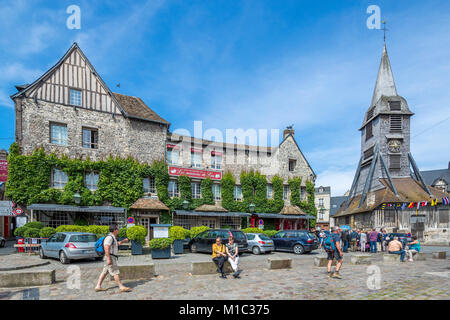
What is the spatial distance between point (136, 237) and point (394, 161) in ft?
92.0

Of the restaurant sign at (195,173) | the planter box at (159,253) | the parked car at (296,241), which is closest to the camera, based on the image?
the planter box at (159,253)

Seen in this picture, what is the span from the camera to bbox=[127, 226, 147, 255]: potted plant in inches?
605

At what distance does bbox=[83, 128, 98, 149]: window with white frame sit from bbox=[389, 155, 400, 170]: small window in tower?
92.2 ft

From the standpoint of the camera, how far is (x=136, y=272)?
9.10 m

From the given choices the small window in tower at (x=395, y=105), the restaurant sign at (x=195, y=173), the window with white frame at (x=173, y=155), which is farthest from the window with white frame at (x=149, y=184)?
the small window in tower at (x=395, y=105)

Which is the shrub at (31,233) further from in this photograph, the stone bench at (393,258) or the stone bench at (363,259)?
the stone bench at (393,258)

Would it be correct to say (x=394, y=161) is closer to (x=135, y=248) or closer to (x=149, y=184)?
(x=149, y=184)

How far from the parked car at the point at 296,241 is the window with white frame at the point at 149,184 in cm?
982

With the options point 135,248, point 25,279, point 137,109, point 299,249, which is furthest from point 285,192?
point 25,279

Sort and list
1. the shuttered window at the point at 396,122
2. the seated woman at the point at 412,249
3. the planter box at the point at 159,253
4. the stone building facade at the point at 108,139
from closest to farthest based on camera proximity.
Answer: the seated woman at the point at 412,249 < the planter box at the point at 159,253 < the stone building facade at the point at 108,139 < the shuttered window at the point at 396,122

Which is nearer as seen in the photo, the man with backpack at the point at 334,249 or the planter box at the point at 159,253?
the man with backpack at the point at 334,249

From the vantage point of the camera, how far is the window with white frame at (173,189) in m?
24.5

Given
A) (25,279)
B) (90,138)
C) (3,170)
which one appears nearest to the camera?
(25,279)
